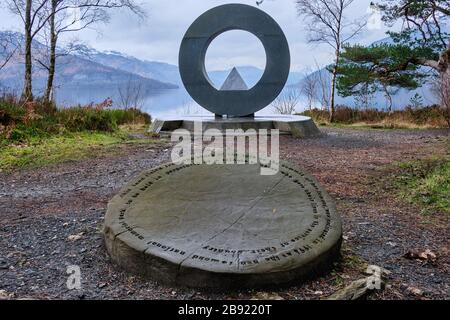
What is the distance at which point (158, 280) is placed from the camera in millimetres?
2602

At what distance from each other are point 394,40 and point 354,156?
1013cm

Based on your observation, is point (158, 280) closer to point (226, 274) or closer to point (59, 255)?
point (226, 274)

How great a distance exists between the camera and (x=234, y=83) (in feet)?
32.9

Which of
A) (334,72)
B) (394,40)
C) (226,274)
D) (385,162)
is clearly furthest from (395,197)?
(394,40)

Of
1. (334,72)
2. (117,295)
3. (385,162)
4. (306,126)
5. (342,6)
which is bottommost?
(117,295)

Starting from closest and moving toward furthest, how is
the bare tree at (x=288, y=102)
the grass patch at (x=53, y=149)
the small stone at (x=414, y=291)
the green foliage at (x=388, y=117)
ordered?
the small stone at (x=414, y=291) → the grass patch at (x=53, y=149) → the green foliage at (x=388, y=117) → the bare tree at (x=288, y=102)

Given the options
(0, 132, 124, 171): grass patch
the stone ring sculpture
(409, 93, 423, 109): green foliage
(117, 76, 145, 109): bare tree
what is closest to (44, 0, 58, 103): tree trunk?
(117, 76, 145, 109): bare tree

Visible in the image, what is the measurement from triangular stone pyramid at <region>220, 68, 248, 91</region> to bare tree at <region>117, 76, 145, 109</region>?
556cm

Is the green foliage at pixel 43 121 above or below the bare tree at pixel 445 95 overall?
below

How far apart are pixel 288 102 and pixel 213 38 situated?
9.00 m

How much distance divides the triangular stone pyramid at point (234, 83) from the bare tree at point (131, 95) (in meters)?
5.56

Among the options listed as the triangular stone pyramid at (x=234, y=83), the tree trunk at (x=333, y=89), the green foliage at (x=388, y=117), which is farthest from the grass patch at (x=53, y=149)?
the tree trunk at (x=333, y=89)

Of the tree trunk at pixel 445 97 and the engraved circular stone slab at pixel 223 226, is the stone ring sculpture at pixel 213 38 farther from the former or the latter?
the engraved circular stone slab at pixel 223 226

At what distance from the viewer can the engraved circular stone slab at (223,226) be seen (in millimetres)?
2527
